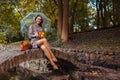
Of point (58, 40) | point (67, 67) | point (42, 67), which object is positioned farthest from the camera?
point (58, 40)

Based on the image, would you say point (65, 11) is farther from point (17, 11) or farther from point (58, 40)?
point (17, 11)

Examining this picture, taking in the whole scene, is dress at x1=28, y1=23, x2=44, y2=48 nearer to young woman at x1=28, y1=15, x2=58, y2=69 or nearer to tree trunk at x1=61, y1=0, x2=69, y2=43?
young woman at x1=28, y1=15, x2=58, y2=69

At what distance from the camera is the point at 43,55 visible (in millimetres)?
10422

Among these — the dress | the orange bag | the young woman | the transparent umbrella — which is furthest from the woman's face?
the transparent umbrella

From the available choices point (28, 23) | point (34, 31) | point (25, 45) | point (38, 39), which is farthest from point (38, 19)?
point (28, 23)

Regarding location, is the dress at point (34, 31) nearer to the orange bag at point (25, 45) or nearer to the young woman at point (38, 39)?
the young woman at point (38, 39)

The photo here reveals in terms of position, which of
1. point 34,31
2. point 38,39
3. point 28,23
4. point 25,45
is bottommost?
point 25,45

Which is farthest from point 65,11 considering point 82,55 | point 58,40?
point 82,55

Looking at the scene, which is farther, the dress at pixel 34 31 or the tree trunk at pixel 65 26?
the tree trunk at pixel 65 26

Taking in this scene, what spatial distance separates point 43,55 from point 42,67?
353cm

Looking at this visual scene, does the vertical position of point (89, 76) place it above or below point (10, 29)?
below

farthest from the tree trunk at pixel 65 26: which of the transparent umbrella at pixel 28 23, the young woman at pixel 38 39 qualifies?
the young woman at pixel 38 39

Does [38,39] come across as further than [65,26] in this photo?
No

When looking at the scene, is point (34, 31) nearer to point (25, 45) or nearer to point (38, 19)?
point (38, 19)
